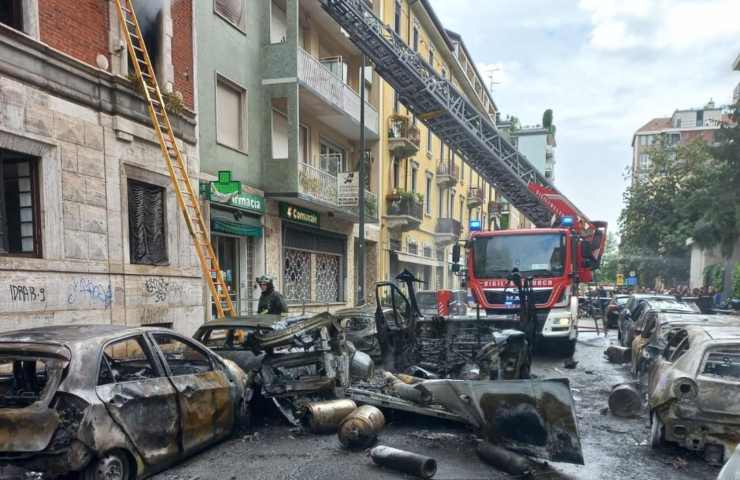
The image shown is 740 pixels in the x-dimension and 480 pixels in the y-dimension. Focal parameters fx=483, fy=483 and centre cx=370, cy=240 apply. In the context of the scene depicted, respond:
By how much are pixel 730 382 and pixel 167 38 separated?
1128 cm

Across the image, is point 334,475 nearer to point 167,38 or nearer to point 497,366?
point 497,366

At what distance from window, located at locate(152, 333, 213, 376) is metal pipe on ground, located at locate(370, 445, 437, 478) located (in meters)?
2.14

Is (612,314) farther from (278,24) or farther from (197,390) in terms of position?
(197,390)

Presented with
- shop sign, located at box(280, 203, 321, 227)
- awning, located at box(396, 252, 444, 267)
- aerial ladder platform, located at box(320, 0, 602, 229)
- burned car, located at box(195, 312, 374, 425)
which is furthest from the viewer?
awning, located at box(396, 252, 444, 267)

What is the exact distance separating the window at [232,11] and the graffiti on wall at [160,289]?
702 centimetres

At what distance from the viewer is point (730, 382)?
180 inches

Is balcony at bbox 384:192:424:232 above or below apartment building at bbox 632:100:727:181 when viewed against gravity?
below

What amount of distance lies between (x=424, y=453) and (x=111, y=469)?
117 inches

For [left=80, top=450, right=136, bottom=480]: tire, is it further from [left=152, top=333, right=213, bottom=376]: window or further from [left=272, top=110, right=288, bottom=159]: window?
[left=272, top=110, right=288, bottom=159]: window

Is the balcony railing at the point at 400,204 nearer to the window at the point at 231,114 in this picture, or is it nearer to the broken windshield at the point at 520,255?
the window at the point at 231,114

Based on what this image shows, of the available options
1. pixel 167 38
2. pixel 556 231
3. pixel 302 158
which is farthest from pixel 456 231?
pixel 167 38

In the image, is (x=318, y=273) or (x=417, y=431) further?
(x=318, y=273)

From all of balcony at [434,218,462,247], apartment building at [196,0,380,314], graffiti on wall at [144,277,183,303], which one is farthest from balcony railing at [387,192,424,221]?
graffiti on wall at [144,277,183,303]

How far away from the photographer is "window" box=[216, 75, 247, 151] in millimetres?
12406
